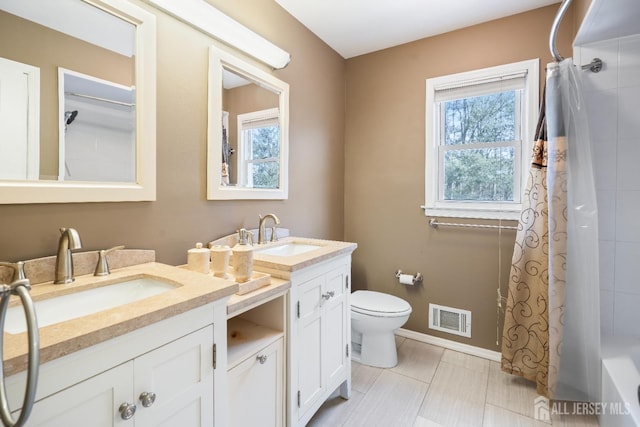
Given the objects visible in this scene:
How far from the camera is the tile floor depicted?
161 centimetres

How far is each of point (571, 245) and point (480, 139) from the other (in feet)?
3.09

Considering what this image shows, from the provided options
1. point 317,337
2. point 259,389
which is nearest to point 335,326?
point 317,337

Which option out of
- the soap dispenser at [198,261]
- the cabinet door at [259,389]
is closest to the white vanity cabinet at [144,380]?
the cabinet door at [259,389]

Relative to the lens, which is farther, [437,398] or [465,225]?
[465,225]

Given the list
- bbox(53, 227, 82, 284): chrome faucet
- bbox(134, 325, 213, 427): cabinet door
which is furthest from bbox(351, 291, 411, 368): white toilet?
bbox(53, 227, 82, 284): chrome faucet

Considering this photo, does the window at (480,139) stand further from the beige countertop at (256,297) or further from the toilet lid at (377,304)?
the beige countertop at (256,297)

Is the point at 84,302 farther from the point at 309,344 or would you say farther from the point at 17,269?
the point at 309,344

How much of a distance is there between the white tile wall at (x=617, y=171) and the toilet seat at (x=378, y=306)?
1.17m

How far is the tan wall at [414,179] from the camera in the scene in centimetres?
213

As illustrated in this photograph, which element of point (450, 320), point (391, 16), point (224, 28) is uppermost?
point (391, 16)

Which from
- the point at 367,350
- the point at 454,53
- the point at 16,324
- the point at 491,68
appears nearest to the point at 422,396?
the point at 367,350

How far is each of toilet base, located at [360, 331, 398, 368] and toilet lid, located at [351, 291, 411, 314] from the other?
19 cm

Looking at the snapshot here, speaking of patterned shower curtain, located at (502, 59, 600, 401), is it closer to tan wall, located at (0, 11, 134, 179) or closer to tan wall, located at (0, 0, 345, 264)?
tan wall, located at (0, 0, 345, 264)

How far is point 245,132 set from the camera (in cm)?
176
